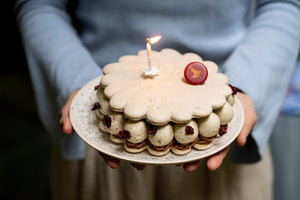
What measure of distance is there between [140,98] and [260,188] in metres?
0.83

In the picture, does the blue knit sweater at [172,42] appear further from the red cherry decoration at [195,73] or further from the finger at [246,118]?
the red cherry decoration at [195,73]

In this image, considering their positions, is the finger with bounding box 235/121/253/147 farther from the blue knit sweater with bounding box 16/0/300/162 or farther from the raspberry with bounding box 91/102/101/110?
the raspberry with bounding box 91/102/101/110

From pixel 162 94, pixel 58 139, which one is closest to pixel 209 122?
pixel 162 94

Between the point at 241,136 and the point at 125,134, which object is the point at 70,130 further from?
the point at 241,136

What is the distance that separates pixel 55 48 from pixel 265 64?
970 mm

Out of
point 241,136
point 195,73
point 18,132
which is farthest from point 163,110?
point 18,132

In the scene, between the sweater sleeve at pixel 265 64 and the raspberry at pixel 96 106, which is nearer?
the raspberry at pixel 96 106

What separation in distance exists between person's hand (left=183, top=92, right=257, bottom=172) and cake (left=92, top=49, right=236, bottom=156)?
0.06 metres

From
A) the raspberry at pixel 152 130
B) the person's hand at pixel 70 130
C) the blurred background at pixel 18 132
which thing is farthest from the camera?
the blurred background at pixel 18 132

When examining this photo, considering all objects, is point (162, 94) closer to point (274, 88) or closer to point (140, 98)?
point (140, 98)

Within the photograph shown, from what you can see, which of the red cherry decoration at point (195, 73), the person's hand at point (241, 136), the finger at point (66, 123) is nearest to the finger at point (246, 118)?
the person's hand at point (241, 136)

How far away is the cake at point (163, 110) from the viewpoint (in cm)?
92

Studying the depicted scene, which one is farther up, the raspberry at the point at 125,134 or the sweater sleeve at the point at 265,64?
the sweater sleeve at the point at 265,64

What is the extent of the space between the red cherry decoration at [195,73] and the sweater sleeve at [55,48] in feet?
1.63
